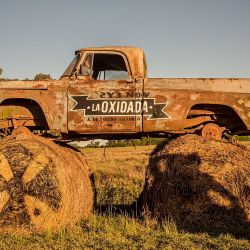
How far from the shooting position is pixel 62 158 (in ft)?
22.6

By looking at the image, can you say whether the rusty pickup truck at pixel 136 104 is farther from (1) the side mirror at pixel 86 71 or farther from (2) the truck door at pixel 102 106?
(1) the side mirror at pixel 86 71

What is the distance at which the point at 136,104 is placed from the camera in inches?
304

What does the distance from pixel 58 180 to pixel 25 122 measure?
2.01m

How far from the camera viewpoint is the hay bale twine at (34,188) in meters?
6.35

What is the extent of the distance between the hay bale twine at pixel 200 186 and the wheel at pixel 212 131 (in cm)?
75

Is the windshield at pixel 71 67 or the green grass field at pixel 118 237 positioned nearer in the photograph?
the green grass field at pixel 118 237

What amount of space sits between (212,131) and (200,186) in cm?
145

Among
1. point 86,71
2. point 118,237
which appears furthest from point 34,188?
point 86,71

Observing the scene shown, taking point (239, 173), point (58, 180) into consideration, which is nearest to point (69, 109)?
point (58, 180)

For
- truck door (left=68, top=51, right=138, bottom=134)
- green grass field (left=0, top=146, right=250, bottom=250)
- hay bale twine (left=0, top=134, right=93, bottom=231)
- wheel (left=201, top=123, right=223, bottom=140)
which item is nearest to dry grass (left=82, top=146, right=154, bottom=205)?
truck door (left=68, top=51, right=138, bottom=134)

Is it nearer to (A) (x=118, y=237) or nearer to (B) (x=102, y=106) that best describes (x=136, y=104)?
(B) (x=102, y=106)

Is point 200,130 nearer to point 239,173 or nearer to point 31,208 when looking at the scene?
point 239,173

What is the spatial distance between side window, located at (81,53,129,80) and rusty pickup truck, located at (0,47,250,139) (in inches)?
13.7

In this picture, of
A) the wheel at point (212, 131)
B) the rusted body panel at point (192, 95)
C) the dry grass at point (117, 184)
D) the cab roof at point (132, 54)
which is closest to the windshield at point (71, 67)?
Result: the cab roof at point (132, 54)
